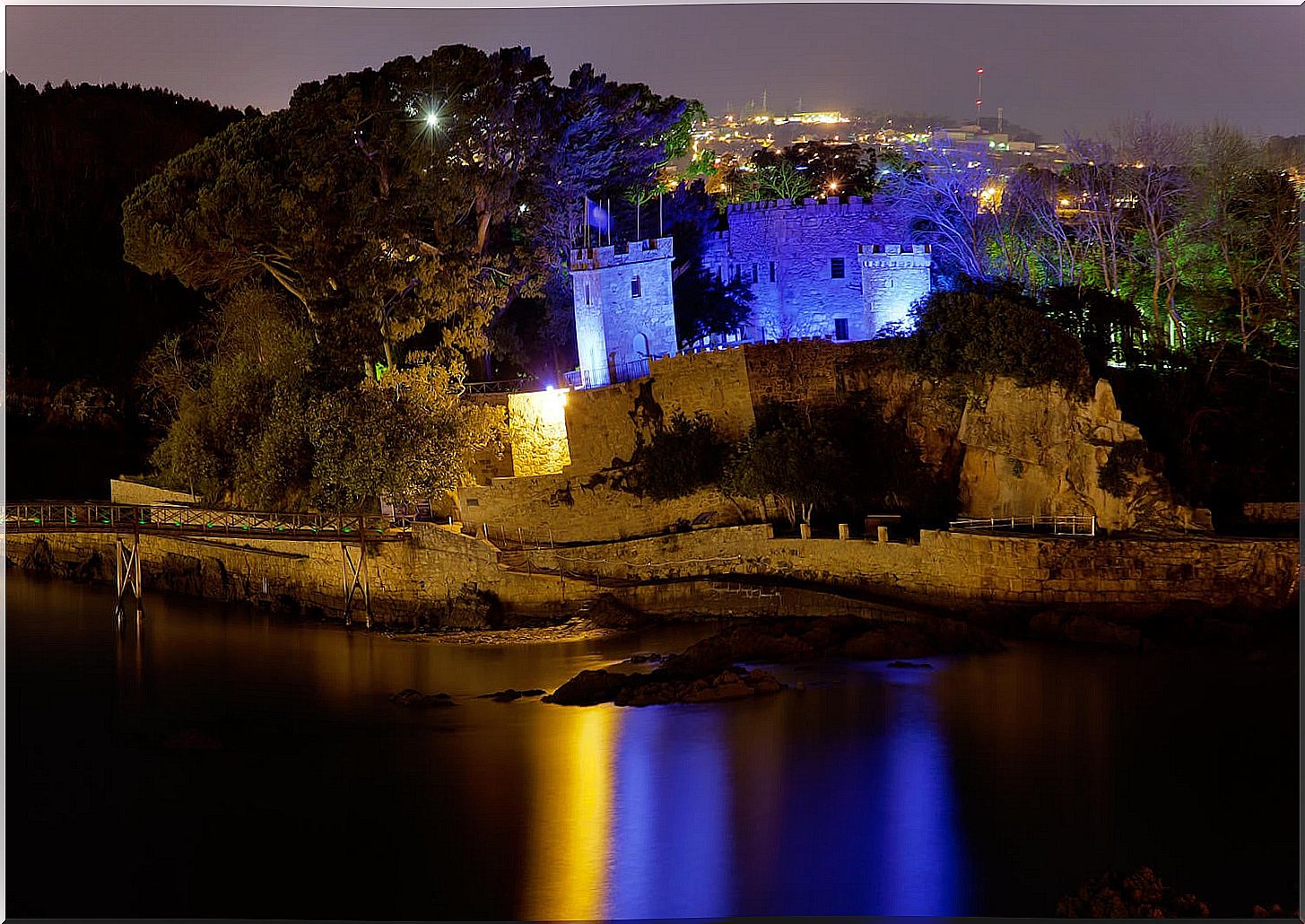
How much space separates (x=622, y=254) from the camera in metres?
22.5

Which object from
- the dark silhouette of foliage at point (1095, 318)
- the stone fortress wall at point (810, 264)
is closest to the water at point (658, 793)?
the dark silhouette of foliage at point (1095, 318)

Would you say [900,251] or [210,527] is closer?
[900,251]

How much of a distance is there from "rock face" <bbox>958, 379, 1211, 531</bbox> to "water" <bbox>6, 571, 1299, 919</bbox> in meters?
2.24

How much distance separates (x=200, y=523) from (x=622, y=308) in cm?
687

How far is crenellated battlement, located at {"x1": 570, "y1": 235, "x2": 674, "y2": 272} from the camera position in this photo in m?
22.3

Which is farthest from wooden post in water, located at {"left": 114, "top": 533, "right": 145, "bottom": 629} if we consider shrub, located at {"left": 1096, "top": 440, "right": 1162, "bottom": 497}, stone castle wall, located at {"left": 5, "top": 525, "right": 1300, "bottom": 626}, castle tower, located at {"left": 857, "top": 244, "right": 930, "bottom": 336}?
shrub, located at {"left": 1096, "top": 440, "right": 1162, "bottom": 497}

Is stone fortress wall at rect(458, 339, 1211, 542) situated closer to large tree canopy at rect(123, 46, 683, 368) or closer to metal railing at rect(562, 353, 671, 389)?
metal railing at rect(562, 353, 671, 389)

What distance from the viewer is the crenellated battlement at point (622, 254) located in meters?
22.3

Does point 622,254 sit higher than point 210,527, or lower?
higher

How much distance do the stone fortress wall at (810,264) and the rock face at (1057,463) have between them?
11.6 ft

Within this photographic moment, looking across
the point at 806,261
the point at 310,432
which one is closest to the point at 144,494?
the point at 310,432

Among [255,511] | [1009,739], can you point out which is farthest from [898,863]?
[255,511]

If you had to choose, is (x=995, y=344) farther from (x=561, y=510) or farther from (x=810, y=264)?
(x=561, y=510)

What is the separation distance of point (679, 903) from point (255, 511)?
40.1 feet
